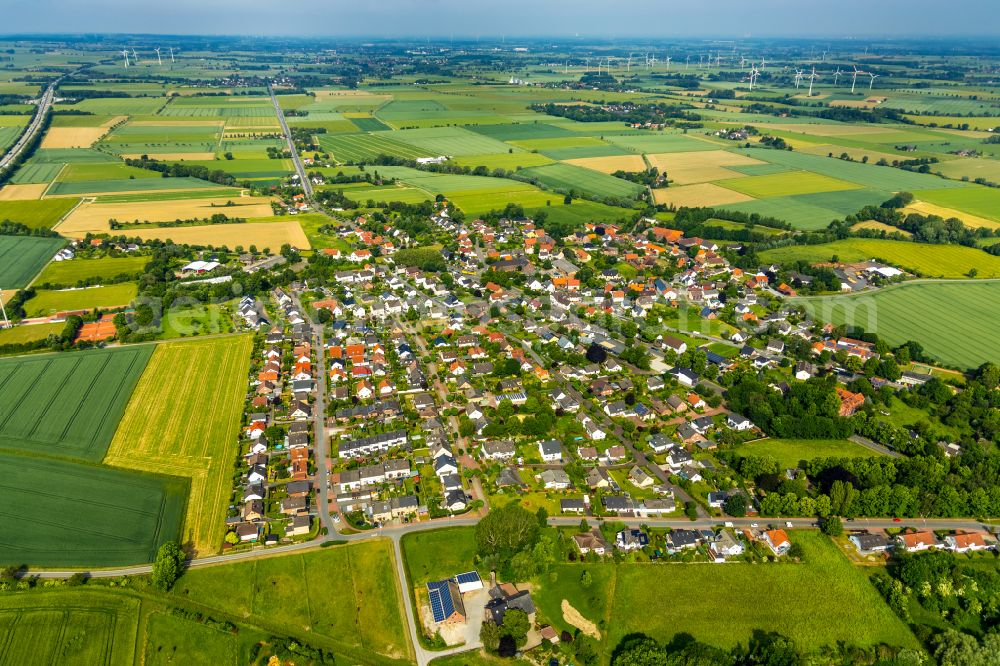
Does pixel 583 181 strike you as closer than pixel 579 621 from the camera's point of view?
No

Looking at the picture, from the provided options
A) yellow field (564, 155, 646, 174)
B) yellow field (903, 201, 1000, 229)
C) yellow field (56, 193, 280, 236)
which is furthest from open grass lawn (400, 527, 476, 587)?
yellow field (564, 155, 646, 174)

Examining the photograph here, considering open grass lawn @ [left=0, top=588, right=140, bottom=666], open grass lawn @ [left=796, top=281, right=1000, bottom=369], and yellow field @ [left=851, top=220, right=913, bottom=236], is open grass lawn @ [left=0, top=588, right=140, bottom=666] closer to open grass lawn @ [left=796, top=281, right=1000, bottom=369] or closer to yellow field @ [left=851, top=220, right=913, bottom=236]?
open grass lawn @ [left=796, top=281, right=1000, bottom=369]

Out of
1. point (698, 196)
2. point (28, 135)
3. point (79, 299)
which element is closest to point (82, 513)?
point (79, 299)

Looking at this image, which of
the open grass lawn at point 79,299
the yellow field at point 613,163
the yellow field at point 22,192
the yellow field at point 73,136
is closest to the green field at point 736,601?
the open grass lawn at point 79,299

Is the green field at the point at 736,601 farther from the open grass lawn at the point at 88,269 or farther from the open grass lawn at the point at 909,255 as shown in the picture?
the open grass lawn at the point at 88,269

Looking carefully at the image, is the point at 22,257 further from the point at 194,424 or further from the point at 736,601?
the point at 736,601

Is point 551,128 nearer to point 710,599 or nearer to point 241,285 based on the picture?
point 241,285

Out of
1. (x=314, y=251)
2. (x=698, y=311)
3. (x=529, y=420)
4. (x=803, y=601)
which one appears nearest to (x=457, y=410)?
(x=529, y=420)
